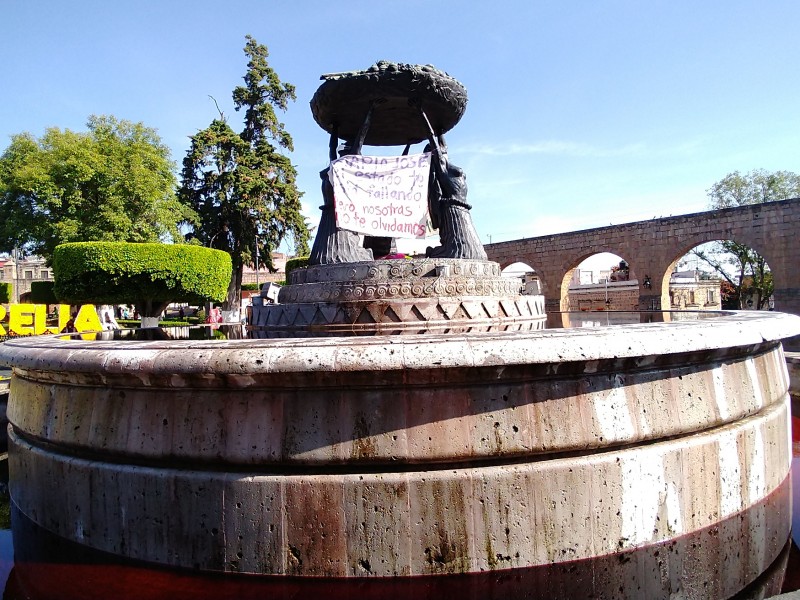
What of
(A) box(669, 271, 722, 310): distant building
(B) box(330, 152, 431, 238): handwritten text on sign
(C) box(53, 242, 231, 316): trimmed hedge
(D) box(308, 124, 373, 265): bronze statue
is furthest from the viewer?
(A) box(669, 271, 722, 310): distant building

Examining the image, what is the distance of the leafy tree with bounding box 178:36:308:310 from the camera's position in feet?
78.6

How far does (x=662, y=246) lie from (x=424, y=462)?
2266cm

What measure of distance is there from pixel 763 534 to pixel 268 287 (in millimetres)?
4667

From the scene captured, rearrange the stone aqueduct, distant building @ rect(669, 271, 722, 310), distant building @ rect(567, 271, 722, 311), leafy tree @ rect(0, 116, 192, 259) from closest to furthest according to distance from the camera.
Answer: the stone aqueduct, leafy tree @ rect(0, 116, 192, 259), distant building @ rect(567, 271, 722, 311), distant building @ rect(669, 271, 722, 310)

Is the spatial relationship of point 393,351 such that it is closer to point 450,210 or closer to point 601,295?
point 450,210

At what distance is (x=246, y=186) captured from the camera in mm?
23281

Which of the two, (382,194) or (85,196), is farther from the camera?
(85,196)

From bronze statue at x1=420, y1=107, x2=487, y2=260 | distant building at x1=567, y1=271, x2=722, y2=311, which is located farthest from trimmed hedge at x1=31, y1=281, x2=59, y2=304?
distant building at x1=567, y1=271, x2=722, y2=311

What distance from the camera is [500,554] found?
240 cm

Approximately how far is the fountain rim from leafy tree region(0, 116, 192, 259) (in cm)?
2209

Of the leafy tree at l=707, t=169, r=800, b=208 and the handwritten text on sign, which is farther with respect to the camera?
the leafy tree at l=707, t=169, r=800, b=208

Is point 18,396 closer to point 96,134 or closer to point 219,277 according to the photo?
point 219,277

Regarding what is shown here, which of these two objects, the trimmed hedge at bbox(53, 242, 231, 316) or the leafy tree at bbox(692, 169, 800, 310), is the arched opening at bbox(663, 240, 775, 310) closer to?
the leafy tree at bbox(692, 169, 800, 310)

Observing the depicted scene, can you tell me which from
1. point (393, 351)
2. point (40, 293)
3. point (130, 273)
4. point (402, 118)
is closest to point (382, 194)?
point (402, 118)
